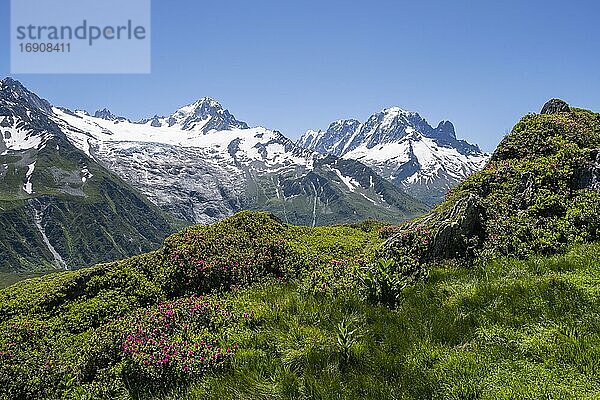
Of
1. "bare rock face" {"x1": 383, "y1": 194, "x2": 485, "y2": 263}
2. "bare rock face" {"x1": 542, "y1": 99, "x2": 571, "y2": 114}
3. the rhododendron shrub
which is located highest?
"bare rock face" {"x1": 542, "y1": 99, "x2": 571, "y2": 114}

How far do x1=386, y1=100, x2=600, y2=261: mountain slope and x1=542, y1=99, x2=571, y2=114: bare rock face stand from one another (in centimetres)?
539

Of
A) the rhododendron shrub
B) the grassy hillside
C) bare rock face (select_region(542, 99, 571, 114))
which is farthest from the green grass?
bare rock face (select_region(542, 99, 571, 114))

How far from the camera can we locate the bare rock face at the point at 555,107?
23.1 meters

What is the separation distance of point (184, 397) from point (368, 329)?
4.06 m

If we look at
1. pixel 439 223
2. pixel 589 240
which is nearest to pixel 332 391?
pixel 439 223

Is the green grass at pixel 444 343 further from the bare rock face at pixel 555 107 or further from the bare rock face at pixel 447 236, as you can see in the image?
the bare rock face at pixel 555 107

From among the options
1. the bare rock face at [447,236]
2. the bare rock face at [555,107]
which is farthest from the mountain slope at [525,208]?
the bare rock face at [555,107]

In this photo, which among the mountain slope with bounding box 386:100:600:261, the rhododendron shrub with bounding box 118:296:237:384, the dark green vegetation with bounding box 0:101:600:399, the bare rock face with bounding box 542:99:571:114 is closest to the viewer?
the dark green vegetation with bounding box 0:101:600:399

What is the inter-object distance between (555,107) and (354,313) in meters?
20.9

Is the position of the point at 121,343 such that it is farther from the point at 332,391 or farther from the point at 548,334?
the point at 548,334

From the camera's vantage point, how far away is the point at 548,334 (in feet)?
25.7

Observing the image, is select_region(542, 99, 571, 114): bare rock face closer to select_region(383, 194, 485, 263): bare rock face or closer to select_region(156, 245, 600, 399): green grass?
select_region(383, 194, 485, 263): bare rock face

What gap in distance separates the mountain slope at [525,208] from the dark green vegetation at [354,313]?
0.19ft

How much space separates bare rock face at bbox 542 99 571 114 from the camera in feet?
75.9
